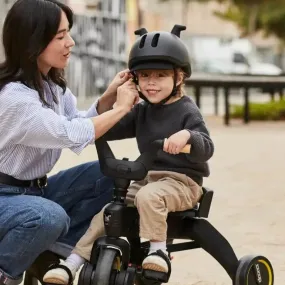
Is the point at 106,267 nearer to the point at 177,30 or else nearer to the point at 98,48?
the point at 177,30

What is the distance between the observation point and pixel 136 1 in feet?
124

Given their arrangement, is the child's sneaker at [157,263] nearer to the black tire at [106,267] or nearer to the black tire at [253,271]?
the black tire at [106,267]

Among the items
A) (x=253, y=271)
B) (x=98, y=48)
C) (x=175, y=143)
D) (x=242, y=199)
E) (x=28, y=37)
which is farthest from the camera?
(x=98, y=48)

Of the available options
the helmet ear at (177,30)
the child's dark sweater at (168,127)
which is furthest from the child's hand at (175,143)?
the helmet ear at (177,30)

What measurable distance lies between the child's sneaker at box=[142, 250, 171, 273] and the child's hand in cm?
45

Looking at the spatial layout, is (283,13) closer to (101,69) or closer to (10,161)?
(101,69)

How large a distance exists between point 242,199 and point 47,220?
16.9ft

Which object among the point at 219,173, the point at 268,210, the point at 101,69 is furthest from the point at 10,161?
the point at 101,69

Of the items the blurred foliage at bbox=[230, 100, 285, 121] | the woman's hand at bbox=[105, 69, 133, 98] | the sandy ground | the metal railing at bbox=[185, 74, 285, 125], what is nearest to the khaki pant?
the woman's hand at bbox=[105, 69, 133, 98]

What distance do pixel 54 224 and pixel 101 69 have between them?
23.9 metres

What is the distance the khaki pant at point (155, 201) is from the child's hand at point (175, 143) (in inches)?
9.3

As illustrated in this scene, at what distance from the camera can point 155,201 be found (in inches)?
163

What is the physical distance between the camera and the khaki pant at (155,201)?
163 inches

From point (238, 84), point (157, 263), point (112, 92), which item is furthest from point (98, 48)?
point (157, 263)
